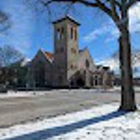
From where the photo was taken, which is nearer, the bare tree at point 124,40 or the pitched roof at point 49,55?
the bare tree at point 124,40

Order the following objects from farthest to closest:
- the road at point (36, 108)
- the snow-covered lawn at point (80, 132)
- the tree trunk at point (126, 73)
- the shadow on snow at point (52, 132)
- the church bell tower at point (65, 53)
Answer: the church bell tower at point (65, 53)
the tree trunk at point (126, 73)
the road at point (36, 108)
the shadow on snow at point (52, 132)
the snow-covered lawn at point (80, 132)

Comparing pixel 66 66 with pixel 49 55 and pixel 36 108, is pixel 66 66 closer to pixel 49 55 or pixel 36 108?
pixel 49 55

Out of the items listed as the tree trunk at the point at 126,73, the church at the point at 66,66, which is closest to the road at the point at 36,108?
the tree trunk at the point at 126,73

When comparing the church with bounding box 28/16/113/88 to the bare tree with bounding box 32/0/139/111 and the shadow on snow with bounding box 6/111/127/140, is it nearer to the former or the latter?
the bare tree with bounding box 32/0/139/111

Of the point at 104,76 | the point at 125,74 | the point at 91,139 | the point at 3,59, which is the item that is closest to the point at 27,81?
the point at 3,59

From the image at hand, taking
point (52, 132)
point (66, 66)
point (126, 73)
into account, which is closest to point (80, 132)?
point (52, 132)

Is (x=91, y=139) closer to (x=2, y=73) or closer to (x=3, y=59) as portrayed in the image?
(x=3, y=59)

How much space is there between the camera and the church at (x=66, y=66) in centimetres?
7569

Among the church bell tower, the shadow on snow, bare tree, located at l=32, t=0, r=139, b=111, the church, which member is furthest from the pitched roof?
the shadow on snow

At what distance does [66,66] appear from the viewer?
7556 centimetres

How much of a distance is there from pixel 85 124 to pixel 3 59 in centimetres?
6021

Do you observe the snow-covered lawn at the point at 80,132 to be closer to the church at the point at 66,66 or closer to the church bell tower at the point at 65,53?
the church at the point at 66,66

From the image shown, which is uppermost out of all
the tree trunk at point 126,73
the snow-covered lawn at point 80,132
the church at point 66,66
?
the church at point 66,66

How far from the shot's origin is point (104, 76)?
84.2m
